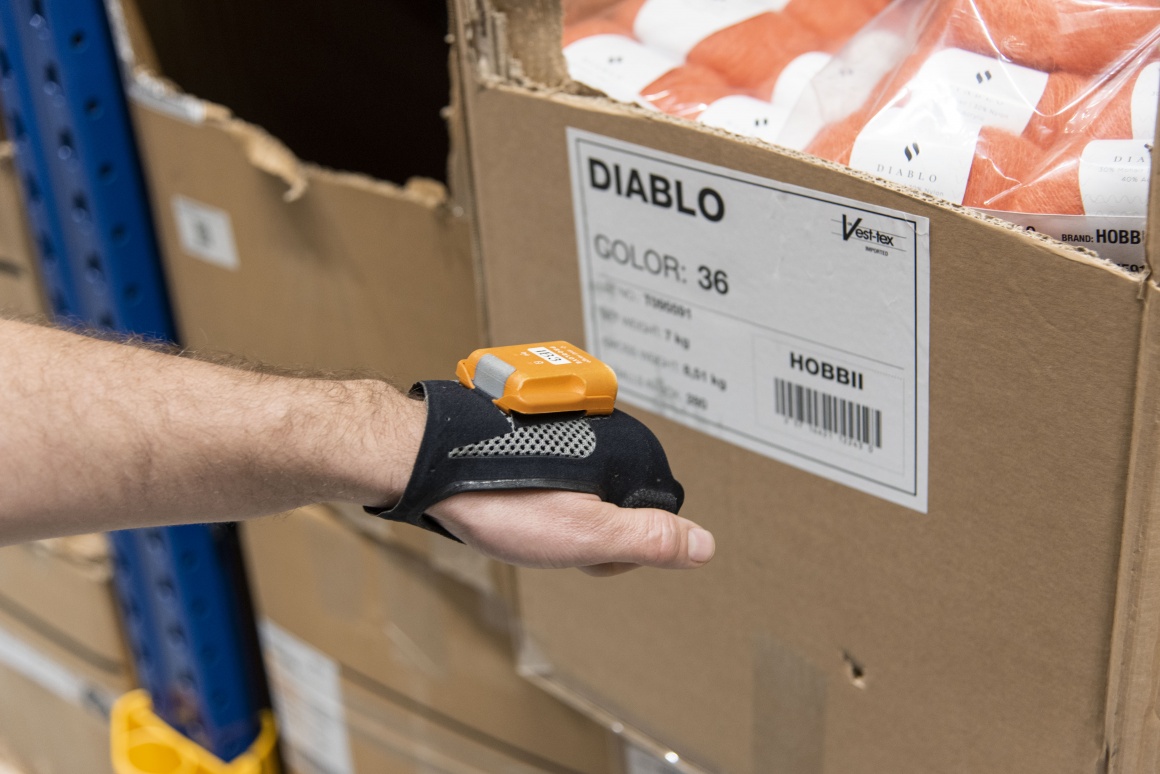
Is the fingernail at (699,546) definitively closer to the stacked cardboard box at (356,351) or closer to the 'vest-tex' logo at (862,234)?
the 'vest-tex' logo at (862,234)

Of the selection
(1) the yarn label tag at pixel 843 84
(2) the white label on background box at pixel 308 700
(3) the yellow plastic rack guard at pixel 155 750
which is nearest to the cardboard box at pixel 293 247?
(1) the yarn label tag at pixel 843 84

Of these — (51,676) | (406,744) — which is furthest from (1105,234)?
(51,676)

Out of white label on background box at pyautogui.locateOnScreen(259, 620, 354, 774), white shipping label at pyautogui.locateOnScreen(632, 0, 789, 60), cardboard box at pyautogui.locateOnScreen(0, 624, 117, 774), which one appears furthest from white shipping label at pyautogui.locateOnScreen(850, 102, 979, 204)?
cardboard box at pyautogui.locateOnScreen(0, 624, 117, 774)

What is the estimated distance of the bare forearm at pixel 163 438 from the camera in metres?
0.51

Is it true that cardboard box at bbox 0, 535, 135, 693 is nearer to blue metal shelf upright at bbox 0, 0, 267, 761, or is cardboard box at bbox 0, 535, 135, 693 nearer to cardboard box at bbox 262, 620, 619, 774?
blue metal shelf upright at bbox 0, 0, 267, 761

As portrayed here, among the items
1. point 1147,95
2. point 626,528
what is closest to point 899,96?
point 1147,95

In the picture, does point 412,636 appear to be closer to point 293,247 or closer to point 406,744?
point 406,744

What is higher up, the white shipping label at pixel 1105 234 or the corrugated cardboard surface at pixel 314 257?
the white shipping label at pixel 1105 234

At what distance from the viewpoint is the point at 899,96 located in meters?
0.51

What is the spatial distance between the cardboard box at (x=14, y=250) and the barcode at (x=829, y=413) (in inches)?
29.2

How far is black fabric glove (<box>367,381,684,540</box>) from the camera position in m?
0.50

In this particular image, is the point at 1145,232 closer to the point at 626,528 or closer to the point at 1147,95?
the point at 1147,95

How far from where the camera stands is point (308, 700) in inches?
43.1

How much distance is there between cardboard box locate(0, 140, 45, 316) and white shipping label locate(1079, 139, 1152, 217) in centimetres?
88
